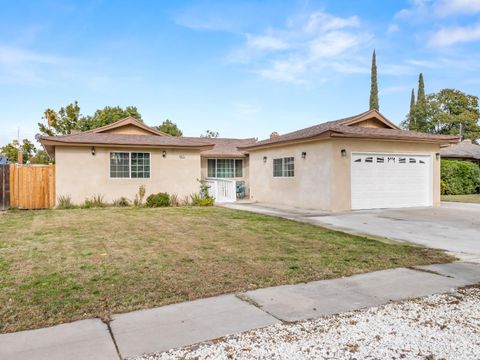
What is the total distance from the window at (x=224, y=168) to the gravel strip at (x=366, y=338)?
19692mm

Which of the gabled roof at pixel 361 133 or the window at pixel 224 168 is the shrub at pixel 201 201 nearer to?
the gabled roof at pixel 361 133

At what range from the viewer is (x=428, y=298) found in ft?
14.4

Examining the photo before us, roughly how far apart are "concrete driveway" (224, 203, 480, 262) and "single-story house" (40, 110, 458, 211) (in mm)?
1265

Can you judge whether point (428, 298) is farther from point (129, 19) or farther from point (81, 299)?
point (129, 19)

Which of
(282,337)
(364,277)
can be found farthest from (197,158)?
(282,337)

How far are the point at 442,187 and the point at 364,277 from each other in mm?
22210

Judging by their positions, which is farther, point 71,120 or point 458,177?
point 71,120

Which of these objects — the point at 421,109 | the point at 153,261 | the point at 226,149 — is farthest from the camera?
the point at 421,109

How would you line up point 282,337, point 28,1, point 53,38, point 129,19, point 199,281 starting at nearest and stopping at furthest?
point 282,337 < point 199,281 < point 28,1 < point 129,19 < point 53,38

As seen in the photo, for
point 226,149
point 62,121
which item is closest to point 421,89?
point 226,149

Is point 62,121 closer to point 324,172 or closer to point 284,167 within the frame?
point 284,167

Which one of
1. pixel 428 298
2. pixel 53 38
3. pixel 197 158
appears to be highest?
pixel 53 38

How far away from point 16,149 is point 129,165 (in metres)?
39.0

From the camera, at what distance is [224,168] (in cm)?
2373
